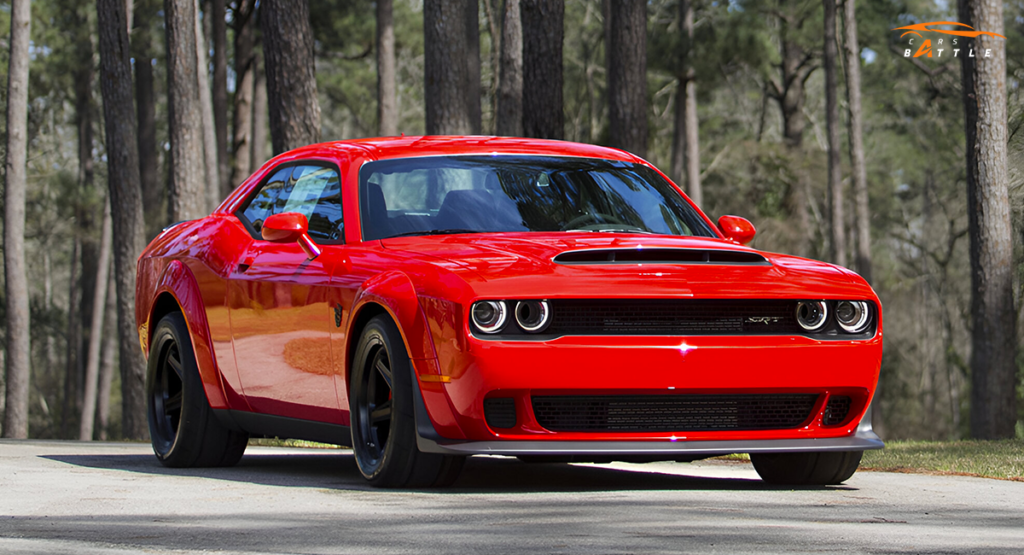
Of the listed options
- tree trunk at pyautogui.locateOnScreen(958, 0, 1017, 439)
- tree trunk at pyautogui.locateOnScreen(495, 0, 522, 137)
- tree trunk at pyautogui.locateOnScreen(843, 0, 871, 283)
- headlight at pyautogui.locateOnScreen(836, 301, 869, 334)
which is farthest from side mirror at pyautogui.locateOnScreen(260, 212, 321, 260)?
tree trunk at pyautogui.locateOnScreen(843, 0, 871, 283)

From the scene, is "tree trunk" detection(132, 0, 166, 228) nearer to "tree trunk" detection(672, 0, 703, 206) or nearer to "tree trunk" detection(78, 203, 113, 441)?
"tree trunk" detection(78, 203, 113, 441)

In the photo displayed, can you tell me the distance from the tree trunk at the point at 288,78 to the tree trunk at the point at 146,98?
2032cm

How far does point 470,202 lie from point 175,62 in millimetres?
16819

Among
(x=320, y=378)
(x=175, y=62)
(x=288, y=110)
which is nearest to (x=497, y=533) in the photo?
(x=320, y=378)

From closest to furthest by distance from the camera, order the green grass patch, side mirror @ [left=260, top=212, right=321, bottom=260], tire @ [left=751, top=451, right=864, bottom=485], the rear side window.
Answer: tire @ [left=751, top=451, right=864, bottom=485], side mirror @ [left=260, top=212, right=321, bottom=260], the rear side window, the green grass patch

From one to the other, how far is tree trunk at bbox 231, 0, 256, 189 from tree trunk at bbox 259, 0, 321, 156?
17.0 meters

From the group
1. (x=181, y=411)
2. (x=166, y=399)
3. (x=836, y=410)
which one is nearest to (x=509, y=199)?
(x=836, y=410)

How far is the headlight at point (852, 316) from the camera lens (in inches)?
234

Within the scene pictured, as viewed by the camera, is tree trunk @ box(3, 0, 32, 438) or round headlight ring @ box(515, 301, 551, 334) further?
tree trunk @ box(3, 0, 32, 438)

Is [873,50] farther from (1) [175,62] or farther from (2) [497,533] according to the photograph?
(2) [497,533]

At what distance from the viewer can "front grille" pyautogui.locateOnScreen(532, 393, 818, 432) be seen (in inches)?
221

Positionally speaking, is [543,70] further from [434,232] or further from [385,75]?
[385,75]

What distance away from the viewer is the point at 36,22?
38062 millimetres

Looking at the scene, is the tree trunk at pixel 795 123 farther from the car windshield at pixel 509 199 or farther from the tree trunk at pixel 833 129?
the car windshield at pixel 509 199
